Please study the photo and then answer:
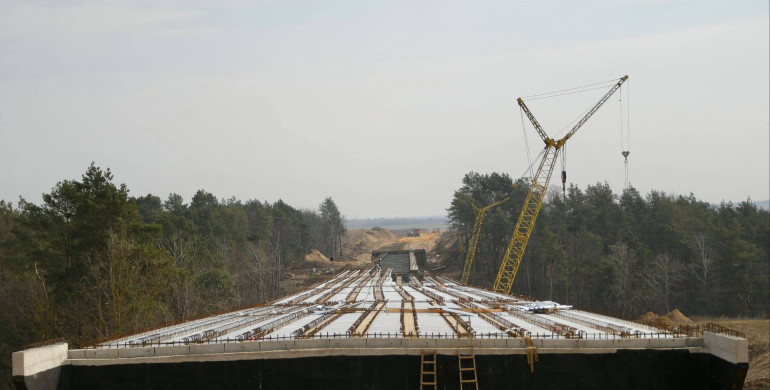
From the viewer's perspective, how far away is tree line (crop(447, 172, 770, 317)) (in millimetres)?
70938

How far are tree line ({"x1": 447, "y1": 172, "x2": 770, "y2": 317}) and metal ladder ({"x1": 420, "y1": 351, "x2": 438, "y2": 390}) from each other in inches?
2249

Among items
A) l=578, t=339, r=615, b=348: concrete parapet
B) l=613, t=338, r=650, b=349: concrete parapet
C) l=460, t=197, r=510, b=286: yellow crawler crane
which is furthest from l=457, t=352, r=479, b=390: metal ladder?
l=460, t=197, r=510, b=286: yellow crawler crane

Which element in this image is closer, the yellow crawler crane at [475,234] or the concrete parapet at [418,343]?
the concrete parapet at [418,343]

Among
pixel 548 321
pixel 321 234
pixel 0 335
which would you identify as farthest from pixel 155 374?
pixel 321 234

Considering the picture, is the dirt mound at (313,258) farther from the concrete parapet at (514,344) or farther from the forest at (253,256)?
the concrete parapet at (514,344)

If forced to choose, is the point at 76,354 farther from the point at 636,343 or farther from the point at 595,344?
the point at 636,343

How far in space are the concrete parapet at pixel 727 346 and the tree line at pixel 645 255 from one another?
53532 mm

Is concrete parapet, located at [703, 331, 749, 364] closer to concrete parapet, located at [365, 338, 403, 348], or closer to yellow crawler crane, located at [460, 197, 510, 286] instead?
concrete parapet, located at [365, 338, 403, 348]

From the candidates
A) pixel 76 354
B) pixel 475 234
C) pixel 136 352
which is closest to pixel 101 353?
pixel 76 354

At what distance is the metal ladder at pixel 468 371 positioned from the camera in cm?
2016

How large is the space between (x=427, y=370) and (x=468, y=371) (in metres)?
1.34

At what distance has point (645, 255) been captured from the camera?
246 feet

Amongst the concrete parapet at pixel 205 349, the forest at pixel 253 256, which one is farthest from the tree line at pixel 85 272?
the concrete parapet at pixel 205 349

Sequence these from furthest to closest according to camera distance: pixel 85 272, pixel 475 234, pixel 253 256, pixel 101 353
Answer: pixel 475 234, pixel 253 256, pixel 85 272, pixel 101 353
